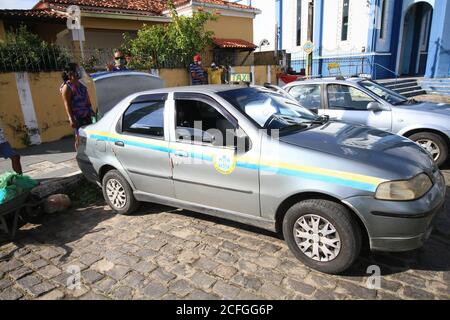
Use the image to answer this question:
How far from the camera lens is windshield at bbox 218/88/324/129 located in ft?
11.2

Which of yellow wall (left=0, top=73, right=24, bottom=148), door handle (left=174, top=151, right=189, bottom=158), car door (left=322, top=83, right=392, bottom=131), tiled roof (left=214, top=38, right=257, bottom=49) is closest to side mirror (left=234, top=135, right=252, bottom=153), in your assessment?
door handle (left=174, top=151, right=189, bottom=158)

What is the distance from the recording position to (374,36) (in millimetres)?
15844

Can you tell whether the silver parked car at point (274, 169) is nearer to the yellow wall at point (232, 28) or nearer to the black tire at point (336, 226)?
the black tire at point (336, 226)

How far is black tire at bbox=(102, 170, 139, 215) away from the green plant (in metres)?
4.54

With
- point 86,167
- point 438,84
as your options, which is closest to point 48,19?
point 86,167

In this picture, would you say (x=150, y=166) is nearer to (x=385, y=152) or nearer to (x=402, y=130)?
(x=385, y=152)

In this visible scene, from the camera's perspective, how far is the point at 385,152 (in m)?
2.91

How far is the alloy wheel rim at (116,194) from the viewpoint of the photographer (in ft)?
14.2

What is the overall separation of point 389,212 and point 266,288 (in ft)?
3.86

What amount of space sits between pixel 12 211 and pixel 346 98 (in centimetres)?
522

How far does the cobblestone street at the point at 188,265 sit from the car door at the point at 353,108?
179 centimetres

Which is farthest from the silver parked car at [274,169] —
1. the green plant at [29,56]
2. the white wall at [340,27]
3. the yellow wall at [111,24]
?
the white wall at [340,27]

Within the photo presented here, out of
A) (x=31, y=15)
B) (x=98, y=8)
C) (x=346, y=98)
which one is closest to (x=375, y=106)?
(x=346, y=98)
